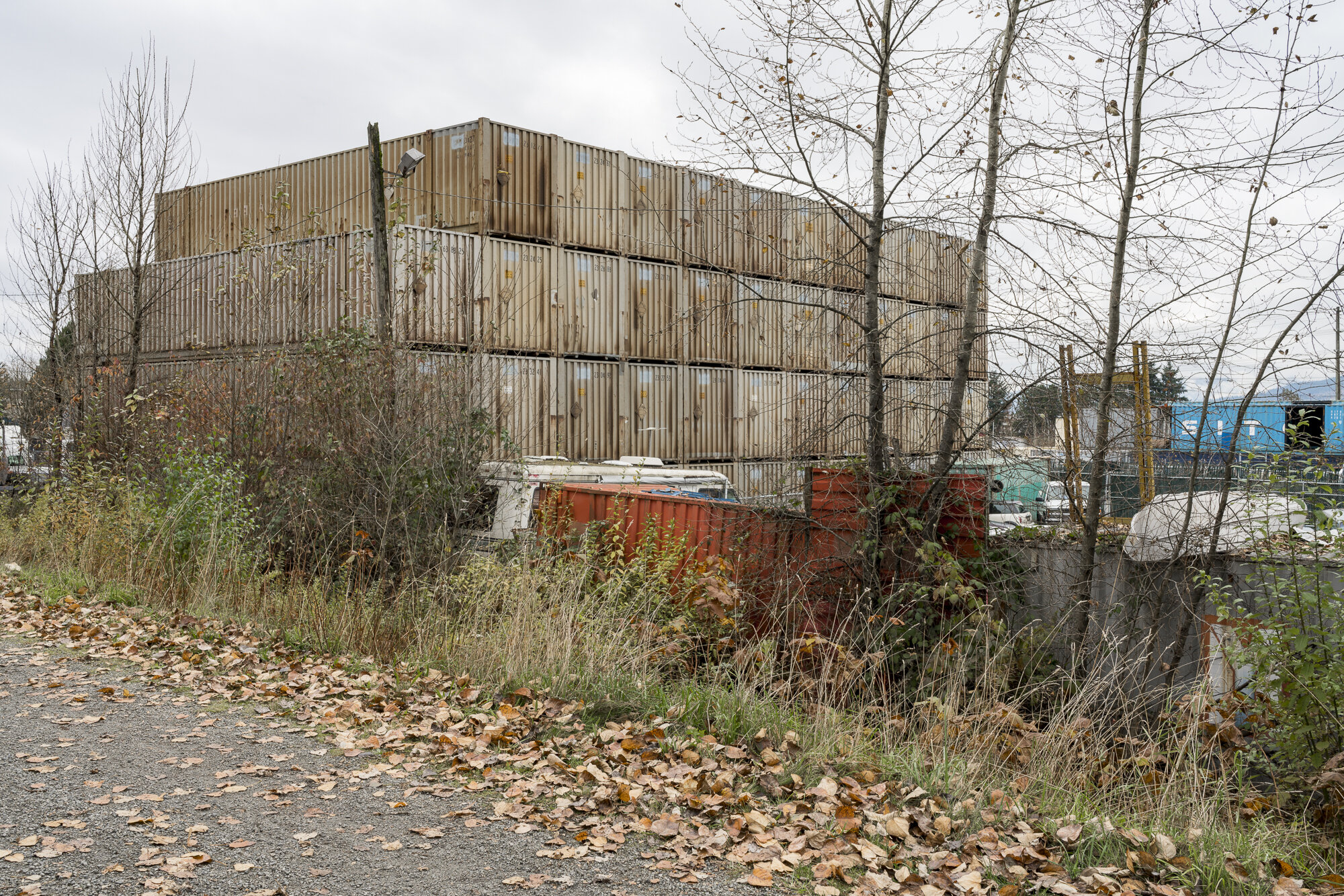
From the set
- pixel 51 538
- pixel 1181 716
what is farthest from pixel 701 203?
pixel 51 538

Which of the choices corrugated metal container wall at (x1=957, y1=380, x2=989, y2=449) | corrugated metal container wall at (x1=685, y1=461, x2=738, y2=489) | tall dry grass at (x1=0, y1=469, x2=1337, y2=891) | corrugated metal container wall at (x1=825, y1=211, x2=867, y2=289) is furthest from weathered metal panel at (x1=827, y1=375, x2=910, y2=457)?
corrugated metal container wall at (x1=685, y1=461, x2=738, y2=489)

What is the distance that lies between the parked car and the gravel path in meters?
6.84

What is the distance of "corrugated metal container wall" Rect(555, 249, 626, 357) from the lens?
63.9 feet

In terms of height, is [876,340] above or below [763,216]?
below

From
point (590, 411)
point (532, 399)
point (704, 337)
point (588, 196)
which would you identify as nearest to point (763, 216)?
point (532, 399)

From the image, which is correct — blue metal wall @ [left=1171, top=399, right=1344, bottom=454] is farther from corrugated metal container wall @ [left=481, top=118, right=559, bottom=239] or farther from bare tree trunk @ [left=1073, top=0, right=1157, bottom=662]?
corrugated metal container wall @ [left=481, top=118, right=559, bottom=239]

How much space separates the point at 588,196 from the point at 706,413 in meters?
5.23

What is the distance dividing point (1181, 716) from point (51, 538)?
40.3 feet

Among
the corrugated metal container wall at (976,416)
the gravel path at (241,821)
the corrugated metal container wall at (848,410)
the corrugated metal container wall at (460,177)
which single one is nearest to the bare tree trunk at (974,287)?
the corrugated metal container wall at (976,416)

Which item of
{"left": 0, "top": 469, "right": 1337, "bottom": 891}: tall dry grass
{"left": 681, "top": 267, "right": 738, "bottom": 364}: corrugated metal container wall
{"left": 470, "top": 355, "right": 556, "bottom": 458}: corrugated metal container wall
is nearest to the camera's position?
{"left": 0, "top": 469, "right": 1337, "bottom": 891}: tall dry grass

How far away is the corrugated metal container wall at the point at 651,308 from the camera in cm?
2075

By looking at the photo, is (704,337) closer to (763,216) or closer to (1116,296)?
(763,216)

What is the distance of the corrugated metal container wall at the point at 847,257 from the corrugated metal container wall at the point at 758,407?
11.9 meters

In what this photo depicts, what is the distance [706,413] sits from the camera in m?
22.0
